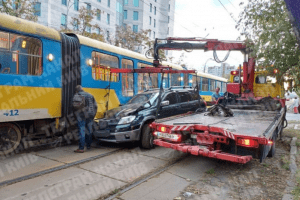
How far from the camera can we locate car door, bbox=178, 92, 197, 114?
27.7ft

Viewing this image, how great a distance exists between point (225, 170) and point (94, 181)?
9.18 feet

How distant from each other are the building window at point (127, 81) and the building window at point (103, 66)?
0.44 m

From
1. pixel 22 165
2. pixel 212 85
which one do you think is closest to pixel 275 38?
pixel 22 165

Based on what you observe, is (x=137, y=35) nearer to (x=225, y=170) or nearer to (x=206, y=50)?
(x=206, y=50)

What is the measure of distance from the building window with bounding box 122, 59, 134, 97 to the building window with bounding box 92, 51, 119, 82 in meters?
A: 0.44

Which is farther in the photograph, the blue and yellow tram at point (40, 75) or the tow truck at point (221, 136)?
the blue and yellow tram at point (40, 75)

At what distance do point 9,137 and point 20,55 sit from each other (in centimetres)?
209

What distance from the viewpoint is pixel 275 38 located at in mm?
4855

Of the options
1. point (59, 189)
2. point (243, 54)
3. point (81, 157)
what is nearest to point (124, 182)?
point (59, 189)

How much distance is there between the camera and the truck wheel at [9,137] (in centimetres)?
596

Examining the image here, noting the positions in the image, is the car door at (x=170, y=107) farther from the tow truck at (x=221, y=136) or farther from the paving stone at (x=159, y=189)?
the paving stone at (x=159, y=189)

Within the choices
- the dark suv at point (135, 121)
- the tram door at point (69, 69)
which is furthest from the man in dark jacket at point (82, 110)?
the tram door at point (69, 69)

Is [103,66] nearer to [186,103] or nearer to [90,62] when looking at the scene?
[90,62]

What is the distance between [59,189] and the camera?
4152 mm
